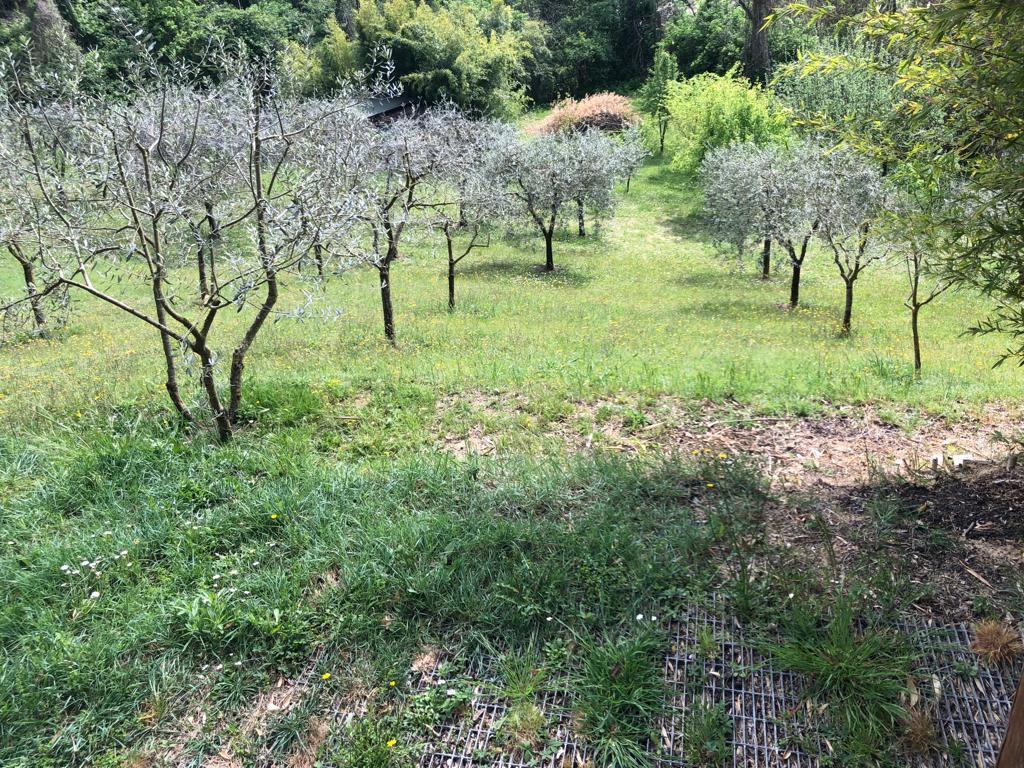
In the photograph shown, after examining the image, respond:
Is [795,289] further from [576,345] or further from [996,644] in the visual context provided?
[996,644]

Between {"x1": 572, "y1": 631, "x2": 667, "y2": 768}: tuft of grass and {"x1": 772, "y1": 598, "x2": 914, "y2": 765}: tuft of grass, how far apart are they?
1.85 ft

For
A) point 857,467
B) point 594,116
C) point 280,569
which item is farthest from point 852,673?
point 594,116

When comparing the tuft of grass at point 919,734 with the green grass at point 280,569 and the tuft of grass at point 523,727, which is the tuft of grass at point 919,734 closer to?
the green grass at point 280,569

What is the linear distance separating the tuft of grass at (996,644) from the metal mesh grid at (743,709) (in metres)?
0.04

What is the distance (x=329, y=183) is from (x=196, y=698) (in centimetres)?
507

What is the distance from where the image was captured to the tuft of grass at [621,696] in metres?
2.68

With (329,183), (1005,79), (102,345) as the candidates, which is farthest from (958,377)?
(102,345)

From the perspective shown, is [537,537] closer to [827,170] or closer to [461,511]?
[461,511]

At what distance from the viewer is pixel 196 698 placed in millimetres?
3043

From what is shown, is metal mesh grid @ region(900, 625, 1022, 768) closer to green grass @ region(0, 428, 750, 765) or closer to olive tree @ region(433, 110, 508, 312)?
green grass @ region(0, 428, 750, 765)

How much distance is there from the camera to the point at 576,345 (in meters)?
11.7

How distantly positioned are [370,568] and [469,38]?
4439 centimetres

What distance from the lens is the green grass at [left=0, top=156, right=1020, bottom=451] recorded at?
6867 mm

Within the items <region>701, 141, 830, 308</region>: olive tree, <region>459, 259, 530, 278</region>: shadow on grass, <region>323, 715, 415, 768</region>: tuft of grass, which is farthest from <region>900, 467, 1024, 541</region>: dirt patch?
<region>459, 259, 530, 278</region>: shadow on grass
